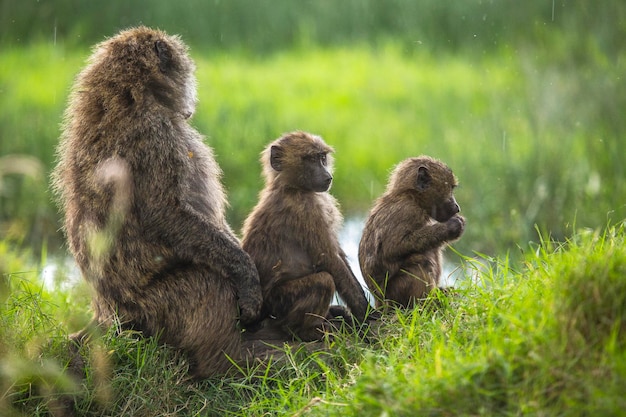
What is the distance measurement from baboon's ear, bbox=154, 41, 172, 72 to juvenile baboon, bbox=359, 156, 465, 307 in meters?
1.59

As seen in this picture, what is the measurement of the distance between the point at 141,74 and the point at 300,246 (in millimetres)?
1417

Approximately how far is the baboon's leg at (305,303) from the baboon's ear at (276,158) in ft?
2.60

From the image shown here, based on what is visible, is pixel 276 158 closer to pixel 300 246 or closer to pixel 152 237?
pixel 300 246

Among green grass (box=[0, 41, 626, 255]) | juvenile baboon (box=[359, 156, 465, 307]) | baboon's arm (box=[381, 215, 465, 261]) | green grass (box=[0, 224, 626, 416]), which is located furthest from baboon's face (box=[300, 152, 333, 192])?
green grass (box=[0, 41, 626, 255])

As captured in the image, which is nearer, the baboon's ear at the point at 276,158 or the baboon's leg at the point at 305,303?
the baboon's leg at the point at 305,303

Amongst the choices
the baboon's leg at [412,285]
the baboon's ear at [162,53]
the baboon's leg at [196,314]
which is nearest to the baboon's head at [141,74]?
the baboon's ear at [162,53]

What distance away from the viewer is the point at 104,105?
5785 mm

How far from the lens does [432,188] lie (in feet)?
19.7

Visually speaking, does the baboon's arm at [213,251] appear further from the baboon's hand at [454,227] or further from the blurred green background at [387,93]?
the blurred green background at [387,93]

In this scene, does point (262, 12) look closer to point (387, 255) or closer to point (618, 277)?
point (387, 255)

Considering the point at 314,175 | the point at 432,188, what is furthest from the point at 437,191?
the point at 314,175

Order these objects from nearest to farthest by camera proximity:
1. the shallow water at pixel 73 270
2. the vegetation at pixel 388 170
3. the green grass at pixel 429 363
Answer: the green grass at pixel 429 363 → the vegetation at pixel 388 170 → the shallow water at pixel 73 270

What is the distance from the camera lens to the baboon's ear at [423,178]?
19.7 ft

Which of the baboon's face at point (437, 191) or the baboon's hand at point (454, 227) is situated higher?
the baboon's face at point (437, 191)
